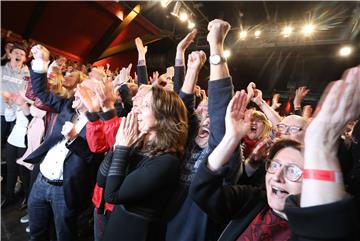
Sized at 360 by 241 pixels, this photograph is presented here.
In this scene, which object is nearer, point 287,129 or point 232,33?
point 287,129

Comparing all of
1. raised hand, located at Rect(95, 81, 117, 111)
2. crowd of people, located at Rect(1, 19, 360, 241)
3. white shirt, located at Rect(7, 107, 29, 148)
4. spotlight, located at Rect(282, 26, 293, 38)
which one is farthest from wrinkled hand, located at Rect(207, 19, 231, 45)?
spotlight, located at Rect(282, 26, 293, 38)

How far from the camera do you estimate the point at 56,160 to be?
1345 mm

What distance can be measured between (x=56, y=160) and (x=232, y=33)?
5.26 m

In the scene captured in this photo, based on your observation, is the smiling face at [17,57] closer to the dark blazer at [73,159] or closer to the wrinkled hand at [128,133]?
the dark blazer at [73,159]

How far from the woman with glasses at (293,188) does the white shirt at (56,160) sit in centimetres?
87

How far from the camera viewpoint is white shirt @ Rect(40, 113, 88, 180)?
1.32m

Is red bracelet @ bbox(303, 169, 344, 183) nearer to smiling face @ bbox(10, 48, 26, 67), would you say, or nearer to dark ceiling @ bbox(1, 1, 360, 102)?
smiling face @ bbox(10, 48, 26, 67)

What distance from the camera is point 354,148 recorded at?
2.82 ft

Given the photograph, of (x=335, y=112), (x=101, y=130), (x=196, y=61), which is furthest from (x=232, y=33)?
(x=335, y=112)

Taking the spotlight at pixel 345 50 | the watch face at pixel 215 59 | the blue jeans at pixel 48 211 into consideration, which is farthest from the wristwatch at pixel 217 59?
the spotlight at pixel 345 50

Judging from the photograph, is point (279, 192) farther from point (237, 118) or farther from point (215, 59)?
point (215, 59)

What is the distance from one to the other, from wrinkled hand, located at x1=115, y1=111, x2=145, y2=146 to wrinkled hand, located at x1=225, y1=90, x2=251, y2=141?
0.40 meters

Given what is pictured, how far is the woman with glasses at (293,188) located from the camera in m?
0.42

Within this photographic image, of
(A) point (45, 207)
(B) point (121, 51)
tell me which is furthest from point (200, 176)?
(B) point (121, 51)
